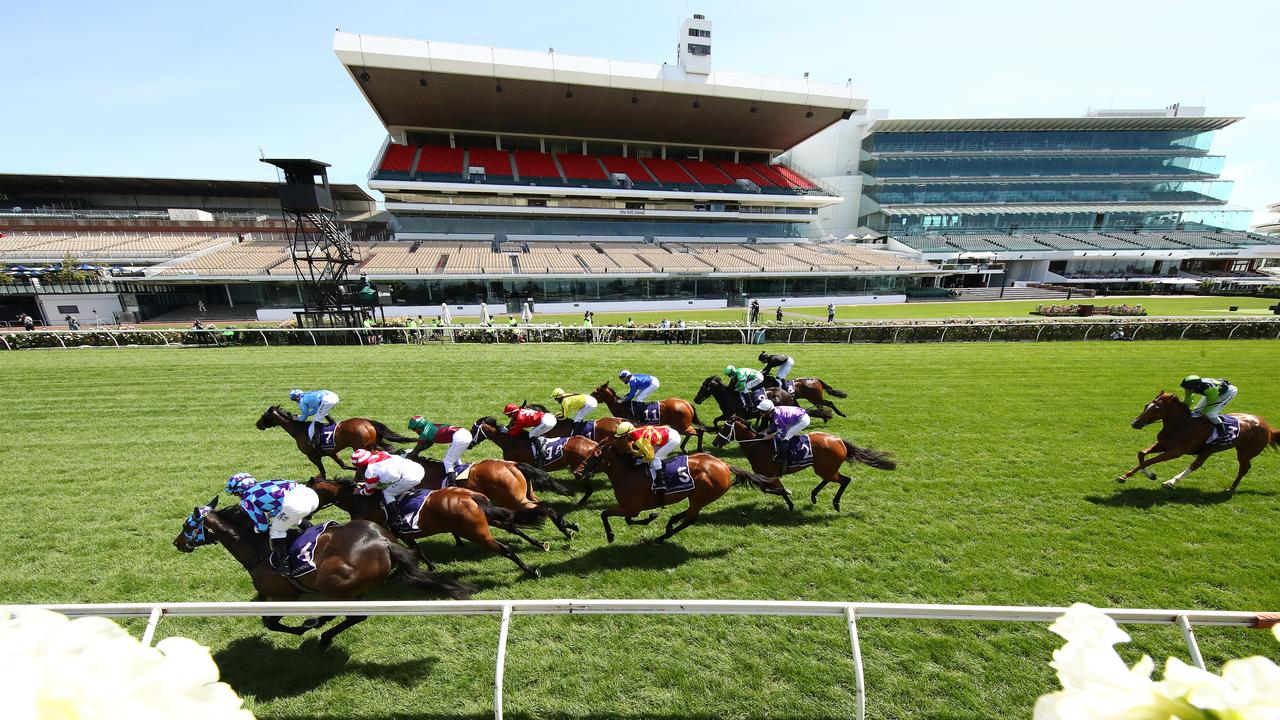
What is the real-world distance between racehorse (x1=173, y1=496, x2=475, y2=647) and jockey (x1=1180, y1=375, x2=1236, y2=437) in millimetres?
8887

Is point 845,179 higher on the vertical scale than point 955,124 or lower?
lower

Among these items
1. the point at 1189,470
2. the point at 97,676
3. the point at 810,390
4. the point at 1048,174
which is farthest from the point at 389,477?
the point at 1048,174

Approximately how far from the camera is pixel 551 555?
5289 millimetres

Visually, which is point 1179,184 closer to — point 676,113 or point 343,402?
point 676,113

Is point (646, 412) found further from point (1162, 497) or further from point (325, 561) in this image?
point (1162, 497)

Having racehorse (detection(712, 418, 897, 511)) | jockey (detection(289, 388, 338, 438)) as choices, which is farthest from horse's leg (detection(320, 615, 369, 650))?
racehorse (detection(712, 418, 897, 511))

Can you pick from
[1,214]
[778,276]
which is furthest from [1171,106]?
[1,214]

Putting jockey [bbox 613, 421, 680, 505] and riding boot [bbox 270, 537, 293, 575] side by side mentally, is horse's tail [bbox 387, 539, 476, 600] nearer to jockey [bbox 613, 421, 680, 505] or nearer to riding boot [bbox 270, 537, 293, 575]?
riding boot [bbox 270, 537, 293, 575]

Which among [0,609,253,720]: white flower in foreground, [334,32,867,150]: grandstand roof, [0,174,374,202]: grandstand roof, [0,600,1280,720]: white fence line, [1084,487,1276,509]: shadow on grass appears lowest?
[1084,487,1276,509]: shadow on grass

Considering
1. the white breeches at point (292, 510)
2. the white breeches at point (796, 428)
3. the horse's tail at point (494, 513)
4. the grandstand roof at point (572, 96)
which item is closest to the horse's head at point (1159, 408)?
the white breeches at point (796, 428)

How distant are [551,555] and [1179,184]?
7591 cm

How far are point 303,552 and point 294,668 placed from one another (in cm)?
94

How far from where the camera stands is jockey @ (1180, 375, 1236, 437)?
5.96 meters

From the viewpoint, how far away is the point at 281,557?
386 centimetres
